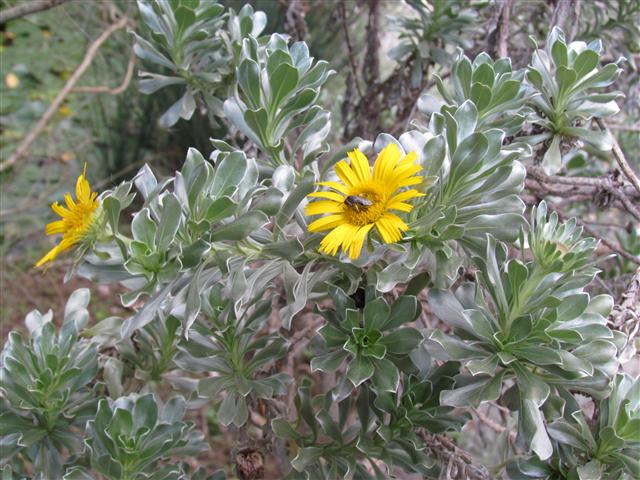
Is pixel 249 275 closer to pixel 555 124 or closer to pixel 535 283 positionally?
pixel 535 283

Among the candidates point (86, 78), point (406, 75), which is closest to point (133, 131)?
point (86, 78)

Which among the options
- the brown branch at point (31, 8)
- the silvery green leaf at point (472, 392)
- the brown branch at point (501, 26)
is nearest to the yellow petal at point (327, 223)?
the silvery green leaf at point (472, 392)

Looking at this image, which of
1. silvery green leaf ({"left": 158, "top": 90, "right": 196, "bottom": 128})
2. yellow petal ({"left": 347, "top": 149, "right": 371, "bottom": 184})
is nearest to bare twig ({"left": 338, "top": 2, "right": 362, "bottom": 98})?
silvery green leaf ({"left": 158, "top": 90, "right": 196, "bottom": 128})

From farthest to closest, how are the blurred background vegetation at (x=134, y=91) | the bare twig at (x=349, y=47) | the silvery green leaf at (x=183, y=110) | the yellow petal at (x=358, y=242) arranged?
the bare twig at (x=349, y=47), the blurred background vegetation at (x=134, y=91), the silvery green leaf at (x=183, y=110), the yellow petal at (x=358, y=242)

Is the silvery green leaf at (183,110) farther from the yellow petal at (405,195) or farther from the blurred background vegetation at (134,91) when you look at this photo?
the yellow petal at (405,195)

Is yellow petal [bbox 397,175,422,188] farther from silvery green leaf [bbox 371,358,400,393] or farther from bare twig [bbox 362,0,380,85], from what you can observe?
bare twig [bbox 362,0,380,85]

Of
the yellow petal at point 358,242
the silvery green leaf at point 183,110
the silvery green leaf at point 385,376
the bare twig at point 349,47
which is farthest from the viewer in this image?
the bare twig at point 349,47

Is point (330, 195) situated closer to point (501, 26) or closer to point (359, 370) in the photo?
point (359, 370)
